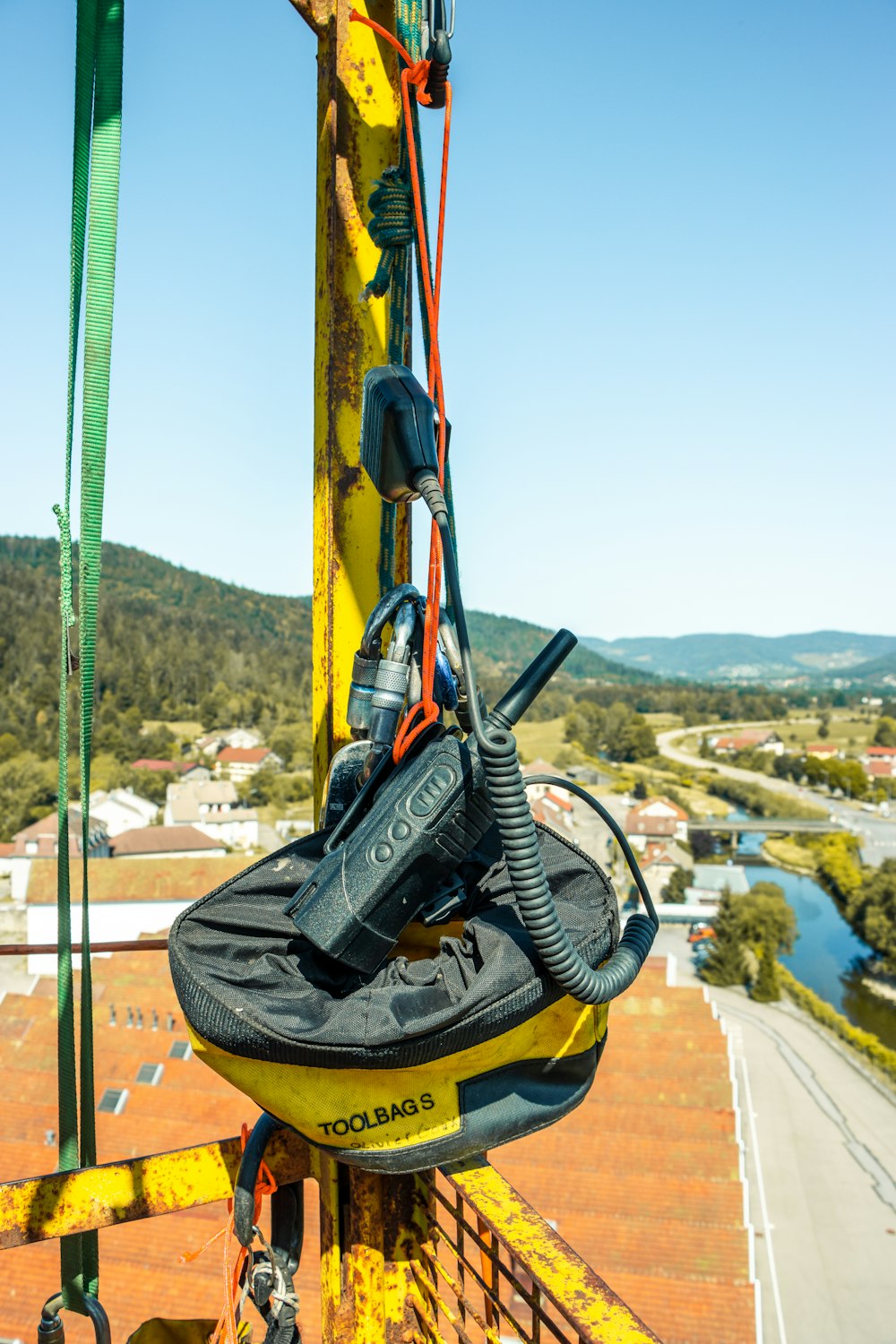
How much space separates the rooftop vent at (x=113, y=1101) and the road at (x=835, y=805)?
1439 inches

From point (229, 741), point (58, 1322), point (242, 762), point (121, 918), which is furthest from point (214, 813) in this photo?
point (58, 1322)

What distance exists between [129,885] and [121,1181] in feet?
81.9

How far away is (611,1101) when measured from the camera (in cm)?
1324

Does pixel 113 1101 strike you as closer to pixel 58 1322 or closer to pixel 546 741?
pixel 58 1322

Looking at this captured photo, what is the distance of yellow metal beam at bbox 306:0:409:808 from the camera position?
74.5 inches

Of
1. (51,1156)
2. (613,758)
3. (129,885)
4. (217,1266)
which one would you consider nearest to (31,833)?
(129,885)

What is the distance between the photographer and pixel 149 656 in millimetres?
87375

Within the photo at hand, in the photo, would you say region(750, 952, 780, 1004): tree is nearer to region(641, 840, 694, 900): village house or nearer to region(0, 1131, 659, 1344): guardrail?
region(641, 840, 694, 900): village house

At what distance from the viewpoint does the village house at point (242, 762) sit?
6512cm

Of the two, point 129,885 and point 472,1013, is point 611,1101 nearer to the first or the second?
point 472,1013

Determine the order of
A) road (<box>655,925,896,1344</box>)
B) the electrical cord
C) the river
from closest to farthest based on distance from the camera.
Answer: the electrical cord
road (<box>655,925,896,1344</box>)
the river

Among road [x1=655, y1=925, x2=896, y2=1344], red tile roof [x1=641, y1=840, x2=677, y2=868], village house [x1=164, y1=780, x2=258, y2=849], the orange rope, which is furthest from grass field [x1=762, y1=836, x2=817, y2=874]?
the orange rope

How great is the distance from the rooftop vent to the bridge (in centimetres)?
4307

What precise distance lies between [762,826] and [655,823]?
9.53 meters
